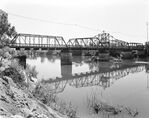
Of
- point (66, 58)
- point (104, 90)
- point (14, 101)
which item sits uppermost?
point (14, 101)

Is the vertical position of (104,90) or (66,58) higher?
(66,58)

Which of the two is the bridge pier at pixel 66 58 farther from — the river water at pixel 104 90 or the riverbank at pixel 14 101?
the riverbank at pixel 14 101

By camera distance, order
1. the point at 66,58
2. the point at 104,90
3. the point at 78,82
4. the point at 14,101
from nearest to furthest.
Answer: the point at 14,101 < the point at 104,90 < the point at 78,82 < the point at 66,58

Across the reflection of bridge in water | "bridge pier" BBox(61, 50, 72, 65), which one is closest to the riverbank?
the reflection of bridge in water

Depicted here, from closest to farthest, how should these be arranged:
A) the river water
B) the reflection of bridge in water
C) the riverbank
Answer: the riverbank
the river water
the reflection of bridge in water

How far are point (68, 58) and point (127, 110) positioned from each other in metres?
69.5

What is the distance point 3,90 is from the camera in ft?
27.5

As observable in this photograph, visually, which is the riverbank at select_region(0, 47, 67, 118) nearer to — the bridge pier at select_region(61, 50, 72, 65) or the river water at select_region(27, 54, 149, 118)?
the river water at select_region(27, 54, 149, 118)

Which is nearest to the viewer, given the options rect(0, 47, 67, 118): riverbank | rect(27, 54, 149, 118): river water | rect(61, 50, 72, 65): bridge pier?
rect(0, 47, 67, 118): riverbank

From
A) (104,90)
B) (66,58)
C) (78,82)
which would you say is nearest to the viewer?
(104,90)

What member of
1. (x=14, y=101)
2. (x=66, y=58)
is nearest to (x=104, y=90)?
(x=14, y=101)

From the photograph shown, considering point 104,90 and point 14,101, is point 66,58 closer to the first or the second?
point 104,90

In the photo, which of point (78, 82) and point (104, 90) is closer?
point (104, 90)

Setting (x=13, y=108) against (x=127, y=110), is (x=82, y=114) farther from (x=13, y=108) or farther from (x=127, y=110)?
(x=13, y=108)
